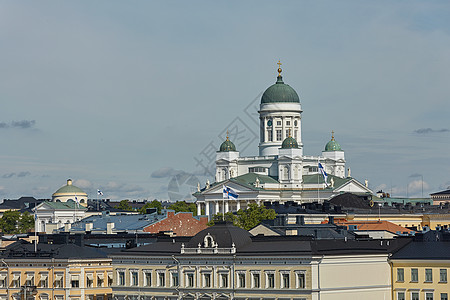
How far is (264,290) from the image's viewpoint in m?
90.8

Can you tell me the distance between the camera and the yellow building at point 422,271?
90.8 metres

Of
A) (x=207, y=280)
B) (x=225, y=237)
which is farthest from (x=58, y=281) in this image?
(x=225, y=237)

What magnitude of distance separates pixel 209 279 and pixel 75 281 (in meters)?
13.8

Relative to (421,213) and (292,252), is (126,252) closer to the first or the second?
(292,252)

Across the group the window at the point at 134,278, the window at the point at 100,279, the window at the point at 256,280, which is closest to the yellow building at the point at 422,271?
the window at the point at 256,280

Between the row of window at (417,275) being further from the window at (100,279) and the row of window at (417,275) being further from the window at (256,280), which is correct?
the window at (100,279)

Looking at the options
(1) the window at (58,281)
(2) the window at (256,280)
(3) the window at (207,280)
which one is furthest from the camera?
(1) the window at (58,281)

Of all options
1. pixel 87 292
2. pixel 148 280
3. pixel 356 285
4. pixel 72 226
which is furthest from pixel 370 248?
pixel 72 226

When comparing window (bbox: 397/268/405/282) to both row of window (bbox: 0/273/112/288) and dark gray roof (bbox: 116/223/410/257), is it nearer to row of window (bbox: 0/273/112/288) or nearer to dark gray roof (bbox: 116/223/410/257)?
dark gray roof (bbox: 116/223/410/257)

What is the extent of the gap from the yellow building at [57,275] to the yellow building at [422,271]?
24385mm

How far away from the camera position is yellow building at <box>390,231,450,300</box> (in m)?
90.8

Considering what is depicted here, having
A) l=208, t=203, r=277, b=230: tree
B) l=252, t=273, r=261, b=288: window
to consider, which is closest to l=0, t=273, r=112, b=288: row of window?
l=252, t=273, r=261, b=288: window

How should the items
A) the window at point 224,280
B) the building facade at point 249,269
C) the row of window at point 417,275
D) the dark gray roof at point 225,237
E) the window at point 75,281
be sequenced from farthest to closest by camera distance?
the window at point 75,281
the dark gray roof at point 225,237
the window at point 224,280
the row of window at point 417,275
the building facade at point 249,269

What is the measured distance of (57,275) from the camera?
340ft
